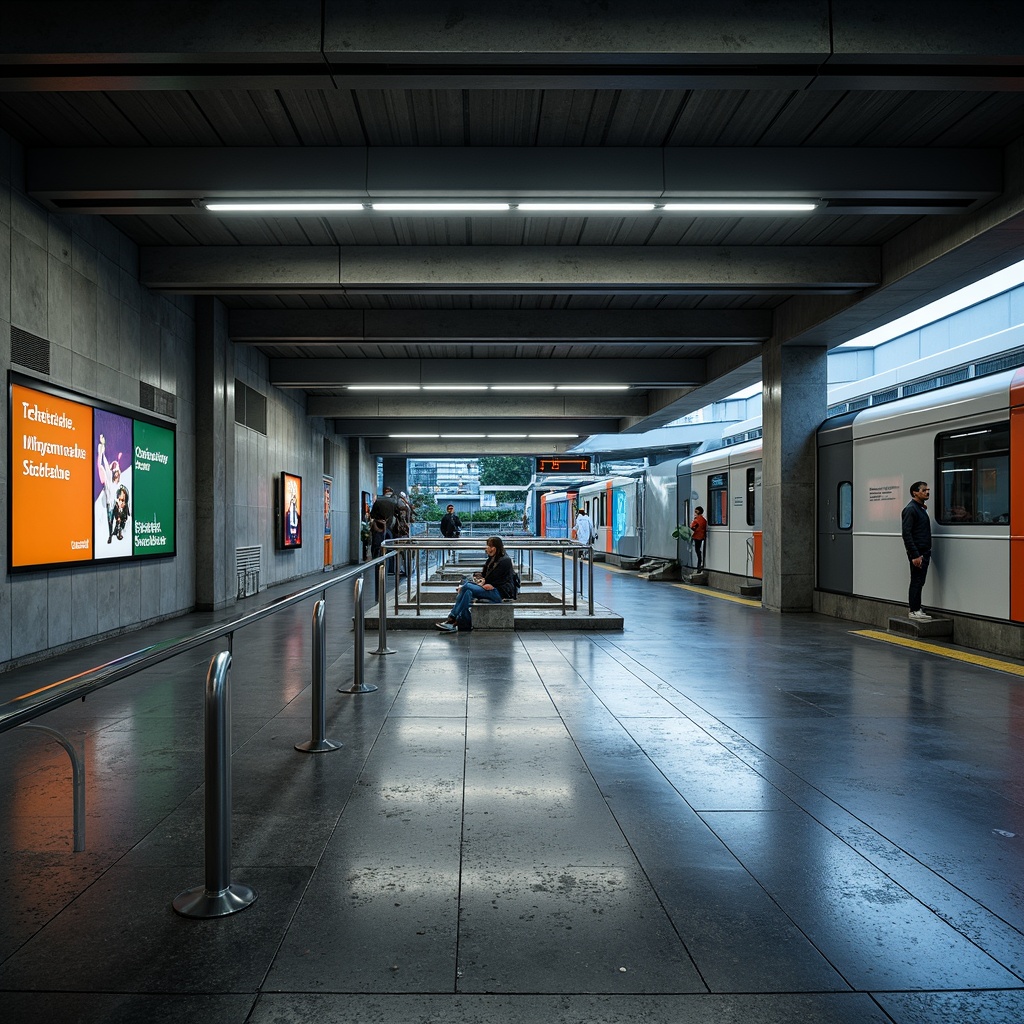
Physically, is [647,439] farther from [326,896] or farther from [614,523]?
[326,896]

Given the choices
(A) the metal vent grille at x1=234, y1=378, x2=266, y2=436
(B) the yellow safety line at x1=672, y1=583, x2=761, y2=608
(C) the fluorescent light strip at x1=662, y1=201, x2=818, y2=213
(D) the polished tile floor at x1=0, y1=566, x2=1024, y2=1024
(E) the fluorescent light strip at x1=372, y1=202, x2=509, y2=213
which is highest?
(C) the fluorescent light strip at x1=662, y1=201, x2=818, y2=213

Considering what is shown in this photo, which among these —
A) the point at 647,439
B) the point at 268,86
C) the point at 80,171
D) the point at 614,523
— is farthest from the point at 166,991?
the point at 647,439

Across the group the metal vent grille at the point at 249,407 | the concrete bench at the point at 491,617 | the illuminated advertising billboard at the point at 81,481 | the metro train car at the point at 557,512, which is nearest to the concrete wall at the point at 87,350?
the illuminated advertising billboard at the point at 81,481

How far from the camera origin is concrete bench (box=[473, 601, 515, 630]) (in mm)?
10109

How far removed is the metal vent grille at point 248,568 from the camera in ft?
45.6

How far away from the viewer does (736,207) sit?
747 centimetres

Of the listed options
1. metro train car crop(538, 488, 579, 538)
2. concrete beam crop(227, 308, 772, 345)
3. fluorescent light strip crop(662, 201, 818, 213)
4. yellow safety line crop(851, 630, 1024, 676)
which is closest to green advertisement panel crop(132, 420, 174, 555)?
concrete beam crop(227, 308, 772, 345)

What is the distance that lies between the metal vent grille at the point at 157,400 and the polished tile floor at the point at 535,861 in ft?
15.8

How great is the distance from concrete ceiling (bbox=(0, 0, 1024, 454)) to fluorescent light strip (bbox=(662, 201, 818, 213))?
0.10 m

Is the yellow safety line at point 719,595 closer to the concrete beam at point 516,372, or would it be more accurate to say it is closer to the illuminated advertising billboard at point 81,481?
the concrete beam at point 516,372

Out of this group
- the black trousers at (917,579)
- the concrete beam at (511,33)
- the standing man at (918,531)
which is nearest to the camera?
the concrete beam at (511,33)

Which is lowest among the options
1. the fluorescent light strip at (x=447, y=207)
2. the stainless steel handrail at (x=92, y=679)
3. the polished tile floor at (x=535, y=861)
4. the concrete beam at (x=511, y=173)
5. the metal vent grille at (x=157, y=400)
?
the polished tile floor at (x=535, y=861)

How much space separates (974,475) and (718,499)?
27.7 feet

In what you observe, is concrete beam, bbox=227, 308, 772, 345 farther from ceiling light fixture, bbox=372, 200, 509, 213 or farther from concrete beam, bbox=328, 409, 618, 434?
concrete beam, bbox=328, 409, 618, 434
